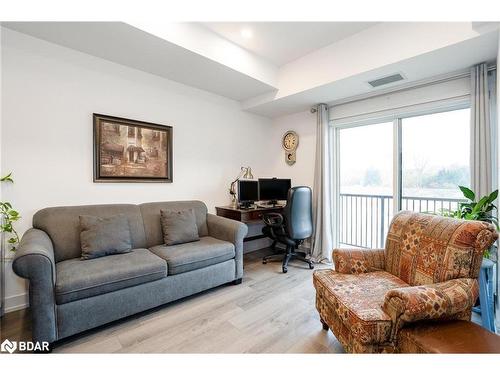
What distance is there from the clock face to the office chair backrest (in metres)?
1.10

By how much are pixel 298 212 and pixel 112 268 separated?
2080 millimetres

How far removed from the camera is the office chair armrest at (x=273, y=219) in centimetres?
302

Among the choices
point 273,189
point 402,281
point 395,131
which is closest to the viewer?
point 402,281

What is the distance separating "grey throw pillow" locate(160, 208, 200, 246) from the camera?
248cm

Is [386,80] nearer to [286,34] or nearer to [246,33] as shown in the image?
[286,34]

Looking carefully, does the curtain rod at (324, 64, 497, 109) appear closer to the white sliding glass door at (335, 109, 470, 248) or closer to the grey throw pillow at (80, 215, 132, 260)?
the white sliding glass door at (335, 109, 470, 248)

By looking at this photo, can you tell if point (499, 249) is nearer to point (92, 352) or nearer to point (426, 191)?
point (426, 191)

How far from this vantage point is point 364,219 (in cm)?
384

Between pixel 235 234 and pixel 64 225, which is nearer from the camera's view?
pixel 64 225

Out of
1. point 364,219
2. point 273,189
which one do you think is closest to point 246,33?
point 273,189

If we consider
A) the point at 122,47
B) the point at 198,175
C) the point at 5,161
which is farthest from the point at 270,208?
the point at 5,161

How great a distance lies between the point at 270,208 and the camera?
340 cm

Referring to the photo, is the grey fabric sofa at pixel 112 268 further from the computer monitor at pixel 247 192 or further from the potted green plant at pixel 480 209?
the potted green plant at pixel 480 209

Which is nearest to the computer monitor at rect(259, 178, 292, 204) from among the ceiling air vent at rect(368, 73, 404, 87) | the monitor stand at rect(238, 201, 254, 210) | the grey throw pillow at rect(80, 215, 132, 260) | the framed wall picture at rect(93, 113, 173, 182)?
the monitor stand at rect(238, 201, 254, 210)
